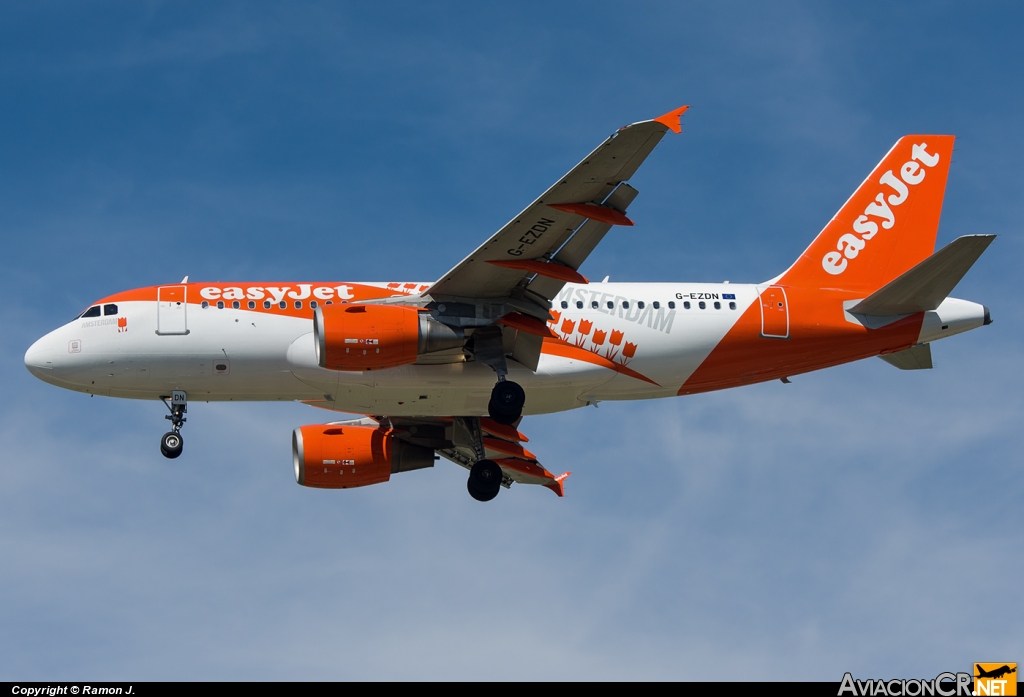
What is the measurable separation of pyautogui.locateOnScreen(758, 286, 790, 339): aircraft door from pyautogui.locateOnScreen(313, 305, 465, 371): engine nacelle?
30.7 ft

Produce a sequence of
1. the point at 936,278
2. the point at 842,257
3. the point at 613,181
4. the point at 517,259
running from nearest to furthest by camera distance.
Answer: the point at 613,181
the point at 517,259
the point at 936,278
the point at 842,257

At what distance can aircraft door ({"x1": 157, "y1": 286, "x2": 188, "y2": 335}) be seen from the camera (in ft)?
124

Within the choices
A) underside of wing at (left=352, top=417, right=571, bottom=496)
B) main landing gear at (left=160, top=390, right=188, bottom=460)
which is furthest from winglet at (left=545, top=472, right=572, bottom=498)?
main landing gear at (left=160, top=390, right=188, bottom=460)

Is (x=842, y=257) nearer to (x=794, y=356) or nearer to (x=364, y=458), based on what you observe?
(x=794, y=356)

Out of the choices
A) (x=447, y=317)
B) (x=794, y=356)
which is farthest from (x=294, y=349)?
(x=794, y=356)

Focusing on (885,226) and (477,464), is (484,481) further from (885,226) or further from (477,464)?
(885,226)

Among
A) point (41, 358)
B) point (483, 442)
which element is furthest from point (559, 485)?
point (41, 358)

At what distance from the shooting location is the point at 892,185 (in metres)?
43.2

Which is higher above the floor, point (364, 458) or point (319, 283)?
point (319, 283)

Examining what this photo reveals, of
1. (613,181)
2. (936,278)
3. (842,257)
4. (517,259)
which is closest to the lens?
(613,181)

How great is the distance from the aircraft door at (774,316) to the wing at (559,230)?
21.0 ft

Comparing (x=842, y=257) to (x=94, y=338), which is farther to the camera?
(x=842, y=257)

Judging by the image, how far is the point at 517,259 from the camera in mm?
35781

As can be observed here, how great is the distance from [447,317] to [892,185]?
15220 mm
